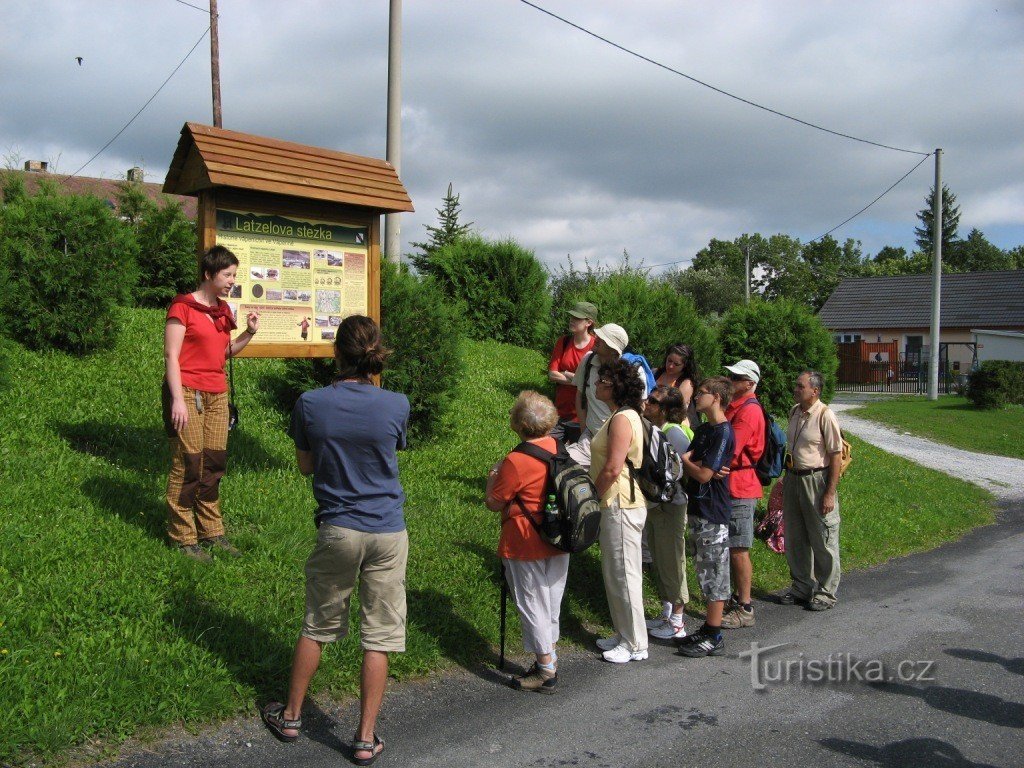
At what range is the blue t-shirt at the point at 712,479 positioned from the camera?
18.5 ft

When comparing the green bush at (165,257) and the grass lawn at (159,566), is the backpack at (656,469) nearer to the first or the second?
the grass lawn at (159,566)

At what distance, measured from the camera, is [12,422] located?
23.8 feet

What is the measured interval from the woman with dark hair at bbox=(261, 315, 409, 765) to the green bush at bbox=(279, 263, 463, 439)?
493 centimetres

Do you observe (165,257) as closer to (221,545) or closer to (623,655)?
(221,545)

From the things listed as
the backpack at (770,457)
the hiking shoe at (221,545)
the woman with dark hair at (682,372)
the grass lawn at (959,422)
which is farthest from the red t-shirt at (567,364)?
the grass lawn at (959,422)

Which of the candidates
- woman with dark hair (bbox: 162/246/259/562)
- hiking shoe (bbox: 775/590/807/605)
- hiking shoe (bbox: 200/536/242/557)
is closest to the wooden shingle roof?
woman with dark hair (bbox: 162/246/259/562)

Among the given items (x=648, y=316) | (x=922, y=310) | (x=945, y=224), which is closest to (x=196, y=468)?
(x=648, y=316)

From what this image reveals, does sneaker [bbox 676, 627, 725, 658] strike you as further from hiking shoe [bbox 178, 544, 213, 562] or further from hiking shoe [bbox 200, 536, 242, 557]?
hiking shoe [bbox 178, 544, 213, 562]

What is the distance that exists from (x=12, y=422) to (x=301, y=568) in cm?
337

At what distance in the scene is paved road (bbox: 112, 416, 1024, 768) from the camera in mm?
3938

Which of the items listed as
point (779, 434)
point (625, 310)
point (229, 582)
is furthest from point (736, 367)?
point (625, 310)

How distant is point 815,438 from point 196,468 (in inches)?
179

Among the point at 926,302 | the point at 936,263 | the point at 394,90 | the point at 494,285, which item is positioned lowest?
the point at 494,285

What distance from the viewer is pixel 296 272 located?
6.81 m
